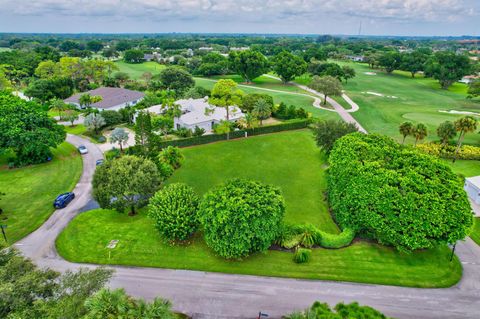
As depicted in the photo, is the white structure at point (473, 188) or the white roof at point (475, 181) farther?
the white roof at point (475, 181)

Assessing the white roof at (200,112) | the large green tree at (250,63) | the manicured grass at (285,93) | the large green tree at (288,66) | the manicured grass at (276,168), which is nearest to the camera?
the manicured grass at (276,168)

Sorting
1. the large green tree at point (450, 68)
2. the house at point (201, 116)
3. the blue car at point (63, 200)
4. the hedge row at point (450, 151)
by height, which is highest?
the large green tree at point (450, 68)

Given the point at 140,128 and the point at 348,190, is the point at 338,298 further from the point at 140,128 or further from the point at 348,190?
the point at 140,128

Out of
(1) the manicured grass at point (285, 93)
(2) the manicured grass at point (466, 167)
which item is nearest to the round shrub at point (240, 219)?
(2) the manicured grass at point (466, 167)

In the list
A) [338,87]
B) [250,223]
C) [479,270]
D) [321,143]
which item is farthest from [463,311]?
[338,87]

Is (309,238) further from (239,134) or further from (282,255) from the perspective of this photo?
(239,134)

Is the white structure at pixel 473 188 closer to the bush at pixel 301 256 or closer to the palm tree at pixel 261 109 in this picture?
the bush at pixel 301 256

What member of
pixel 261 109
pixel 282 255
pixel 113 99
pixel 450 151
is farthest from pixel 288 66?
pixel 282 255
